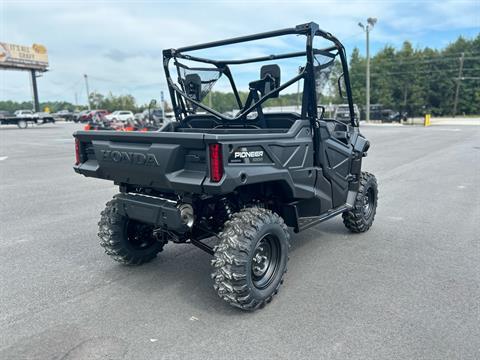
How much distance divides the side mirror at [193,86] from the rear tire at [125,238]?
1544 millimetres

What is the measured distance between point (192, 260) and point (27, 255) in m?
1.94

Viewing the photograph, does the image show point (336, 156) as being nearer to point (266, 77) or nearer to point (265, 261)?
point (266, 77)

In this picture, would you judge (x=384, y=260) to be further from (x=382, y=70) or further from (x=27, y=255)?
(x=382, y=70)

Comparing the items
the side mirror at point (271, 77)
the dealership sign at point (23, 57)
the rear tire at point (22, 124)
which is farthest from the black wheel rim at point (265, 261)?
the dealership sign at point (23, 57)

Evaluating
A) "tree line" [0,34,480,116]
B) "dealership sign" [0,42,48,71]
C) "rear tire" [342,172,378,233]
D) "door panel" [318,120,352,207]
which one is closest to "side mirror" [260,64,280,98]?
"door panel" [318,120,352,207]

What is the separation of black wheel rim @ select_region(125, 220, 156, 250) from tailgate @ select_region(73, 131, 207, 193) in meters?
0.76

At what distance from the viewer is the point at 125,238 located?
161 inches

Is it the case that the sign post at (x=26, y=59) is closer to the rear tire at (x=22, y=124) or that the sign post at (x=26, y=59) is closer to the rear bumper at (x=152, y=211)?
the rear tire at (x=22, y=124)

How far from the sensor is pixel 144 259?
14.0ft

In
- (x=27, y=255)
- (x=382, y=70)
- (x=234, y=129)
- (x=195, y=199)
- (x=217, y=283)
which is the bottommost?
(x=27, y=255)

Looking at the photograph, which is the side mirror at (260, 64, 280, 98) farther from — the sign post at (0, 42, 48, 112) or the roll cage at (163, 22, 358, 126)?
the sign post at (0, 42, 48, 112)

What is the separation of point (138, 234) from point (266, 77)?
2.13 meters

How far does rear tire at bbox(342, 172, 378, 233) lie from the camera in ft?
16.4

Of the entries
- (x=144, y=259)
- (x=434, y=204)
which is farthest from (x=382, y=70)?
(x=144, y=259)
